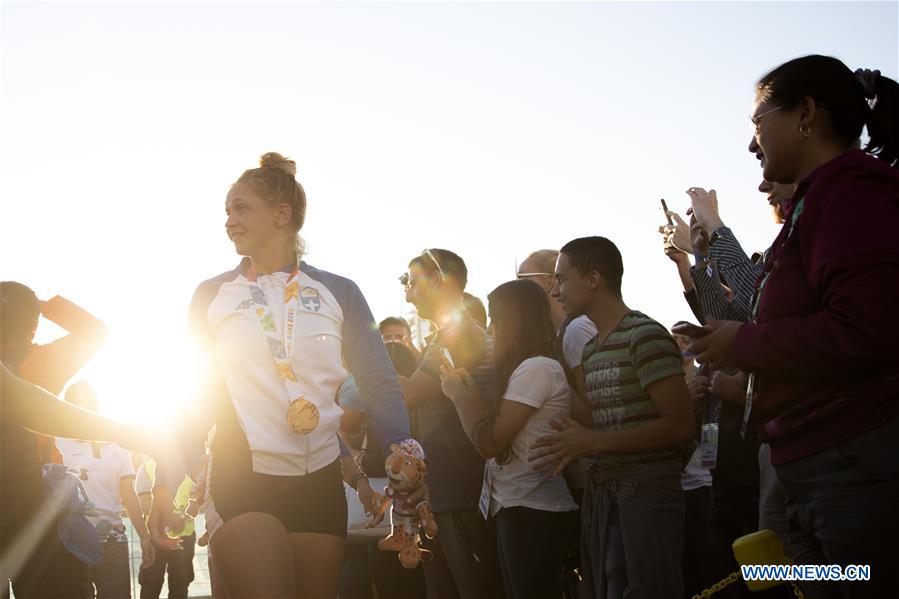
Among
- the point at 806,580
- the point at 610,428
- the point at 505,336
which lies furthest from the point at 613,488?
the point at 806,580

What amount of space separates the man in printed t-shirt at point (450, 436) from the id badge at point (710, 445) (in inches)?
56.3

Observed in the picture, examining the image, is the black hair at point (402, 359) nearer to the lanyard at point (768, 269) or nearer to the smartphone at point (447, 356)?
the smartphone at point (447, 356)

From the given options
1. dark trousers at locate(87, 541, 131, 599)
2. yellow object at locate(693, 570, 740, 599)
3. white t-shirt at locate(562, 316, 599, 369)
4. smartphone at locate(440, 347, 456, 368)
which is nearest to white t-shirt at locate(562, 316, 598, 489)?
white t-shirt at locate(562, 316, 599, 369)

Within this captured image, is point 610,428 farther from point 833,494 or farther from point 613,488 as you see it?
point 833,494

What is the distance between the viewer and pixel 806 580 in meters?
2.74

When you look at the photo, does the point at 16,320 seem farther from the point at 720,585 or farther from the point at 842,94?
the point at 842,94

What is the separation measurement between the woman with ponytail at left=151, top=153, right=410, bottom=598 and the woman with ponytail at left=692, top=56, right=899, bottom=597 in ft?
5.30

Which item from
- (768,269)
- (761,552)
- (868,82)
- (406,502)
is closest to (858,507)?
(761,552)

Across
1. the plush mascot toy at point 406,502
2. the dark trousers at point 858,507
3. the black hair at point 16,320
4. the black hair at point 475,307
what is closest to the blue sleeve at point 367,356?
the plush mascot toy at point 406,502

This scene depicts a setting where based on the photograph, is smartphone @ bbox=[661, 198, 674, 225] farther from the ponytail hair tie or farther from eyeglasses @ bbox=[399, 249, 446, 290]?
the ponytail hair tie

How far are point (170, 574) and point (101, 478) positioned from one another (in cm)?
248

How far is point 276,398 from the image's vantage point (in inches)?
146

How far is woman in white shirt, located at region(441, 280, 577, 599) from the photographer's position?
496 centimetres

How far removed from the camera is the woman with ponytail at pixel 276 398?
3508 mm
